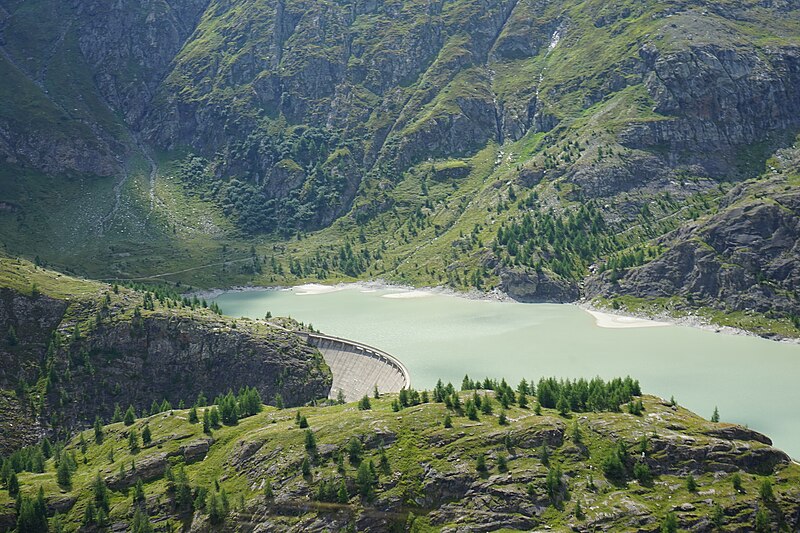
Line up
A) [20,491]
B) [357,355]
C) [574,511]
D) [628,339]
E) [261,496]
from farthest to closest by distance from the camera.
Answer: [628,339], [357,355], [20,491], [261,496], [574,511]

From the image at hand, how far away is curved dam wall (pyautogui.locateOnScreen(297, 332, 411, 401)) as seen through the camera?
489ft

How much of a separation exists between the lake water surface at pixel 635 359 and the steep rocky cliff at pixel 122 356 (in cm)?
2598

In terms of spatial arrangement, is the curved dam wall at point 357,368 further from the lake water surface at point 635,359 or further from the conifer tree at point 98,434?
the conifer tree at point 98,434

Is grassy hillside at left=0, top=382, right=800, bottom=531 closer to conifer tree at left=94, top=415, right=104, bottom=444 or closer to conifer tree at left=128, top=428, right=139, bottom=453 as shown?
conifer tree at left=128, top=428, right=139, bottom=453

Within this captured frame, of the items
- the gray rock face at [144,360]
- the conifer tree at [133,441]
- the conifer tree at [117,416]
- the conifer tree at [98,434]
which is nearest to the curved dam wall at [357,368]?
the gray rock face at [144,360]

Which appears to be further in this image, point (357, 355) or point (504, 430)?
point (357, 355)

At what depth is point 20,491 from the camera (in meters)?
95.6

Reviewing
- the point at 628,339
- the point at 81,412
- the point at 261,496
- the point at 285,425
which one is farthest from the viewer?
the point at 628,339

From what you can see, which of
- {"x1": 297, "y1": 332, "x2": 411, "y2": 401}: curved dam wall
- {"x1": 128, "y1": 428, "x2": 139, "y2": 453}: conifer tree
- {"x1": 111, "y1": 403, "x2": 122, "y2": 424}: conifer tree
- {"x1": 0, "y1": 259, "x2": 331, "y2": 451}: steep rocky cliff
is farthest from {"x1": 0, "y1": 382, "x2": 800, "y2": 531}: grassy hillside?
{"x1": 297, "y1": 332, "x2": 411, "y2": 401}: curved dam wall

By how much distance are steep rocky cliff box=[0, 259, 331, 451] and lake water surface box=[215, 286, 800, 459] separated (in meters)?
26.0

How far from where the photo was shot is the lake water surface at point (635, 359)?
128 meters

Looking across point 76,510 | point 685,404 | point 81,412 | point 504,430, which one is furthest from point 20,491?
point 685,404

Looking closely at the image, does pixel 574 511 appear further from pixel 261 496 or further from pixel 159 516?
pixel 159 516

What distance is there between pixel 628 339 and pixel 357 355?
61398mm
